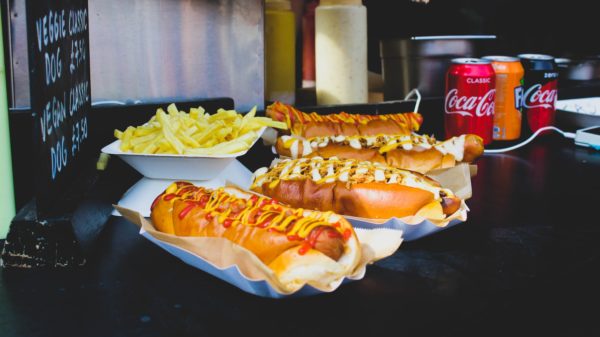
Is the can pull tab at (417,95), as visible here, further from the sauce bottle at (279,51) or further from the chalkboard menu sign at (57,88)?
the chalkboard menu sign at (57,88)

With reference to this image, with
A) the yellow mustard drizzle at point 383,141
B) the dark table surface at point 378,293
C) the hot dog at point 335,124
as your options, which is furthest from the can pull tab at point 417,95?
the dark table surface at point 378,293

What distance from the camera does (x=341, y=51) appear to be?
99.4 inches

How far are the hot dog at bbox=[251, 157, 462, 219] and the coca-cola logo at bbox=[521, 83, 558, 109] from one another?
1.07 meters

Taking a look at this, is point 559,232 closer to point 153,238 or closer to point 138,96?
point 153,238

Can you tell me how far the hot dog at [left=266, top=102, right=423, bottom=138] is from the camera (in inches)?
76.5

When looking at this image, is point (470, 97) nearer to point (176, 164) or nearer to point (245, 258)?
point (176, 164)

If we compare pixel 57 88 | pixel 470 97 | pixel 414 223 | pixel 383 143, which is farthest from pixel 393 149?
pixel 57 88

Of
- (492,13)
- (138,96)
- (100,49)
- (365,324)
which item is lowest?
(365,324)

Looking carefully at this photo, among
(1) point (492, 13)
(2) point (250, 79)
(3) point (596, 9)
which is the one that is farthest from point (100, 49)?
(3) point (596, 9)

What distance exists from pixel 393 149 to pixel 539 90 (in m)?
0.83

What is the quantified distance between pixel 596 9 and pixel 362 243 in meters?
3.59

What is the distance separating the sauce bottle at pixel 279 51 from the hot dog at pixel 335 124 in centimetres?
58

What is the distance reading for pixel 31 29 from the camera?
1.01m

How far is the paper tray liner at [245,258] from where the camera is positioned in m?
0.97
